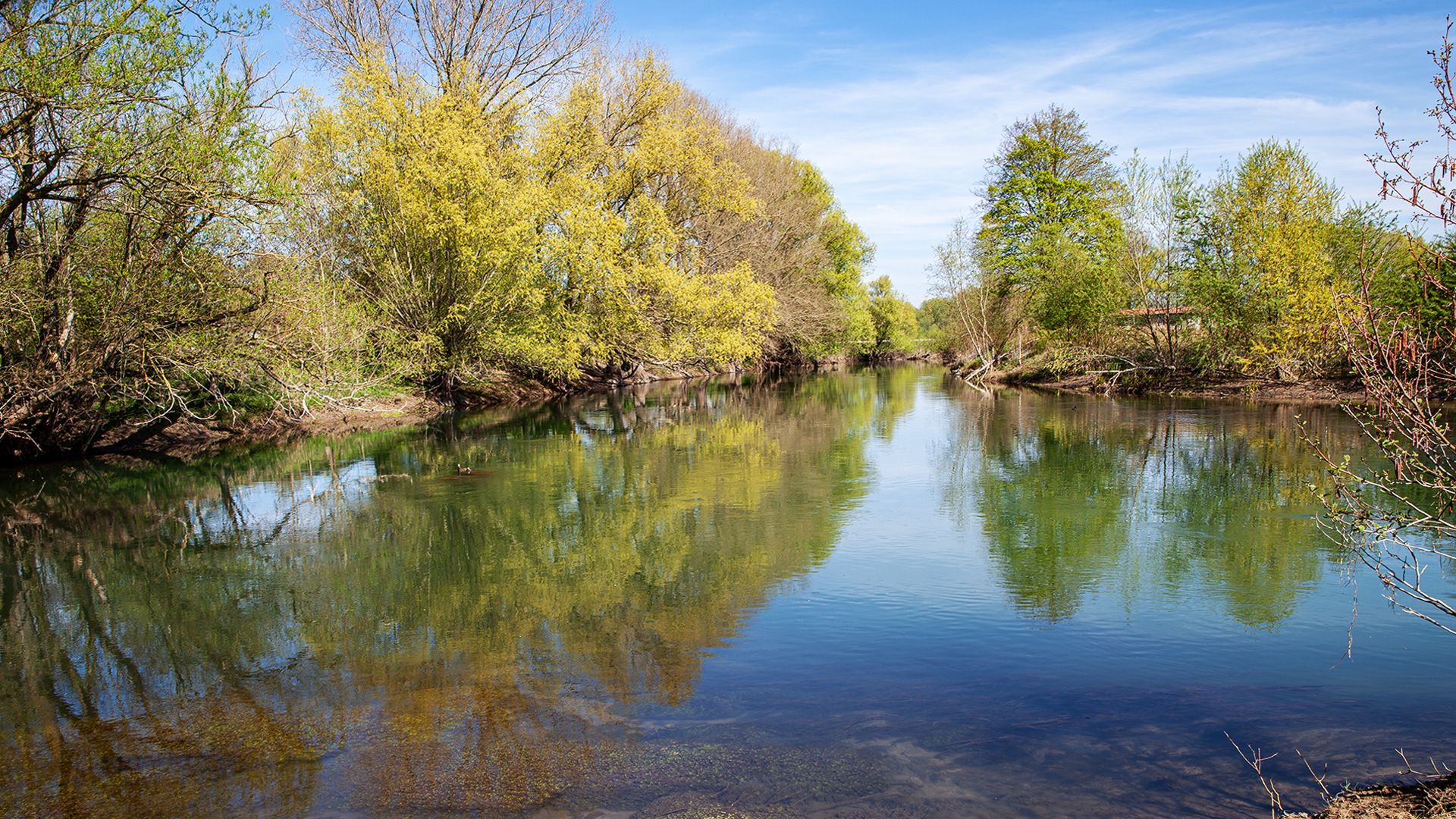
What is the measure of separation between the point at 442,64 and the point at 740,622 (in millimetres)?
26723

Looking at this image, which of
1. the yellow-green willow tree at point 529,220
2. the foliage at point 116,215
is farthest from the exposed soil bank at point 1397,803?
the yellow-green willow tree at point 529,220

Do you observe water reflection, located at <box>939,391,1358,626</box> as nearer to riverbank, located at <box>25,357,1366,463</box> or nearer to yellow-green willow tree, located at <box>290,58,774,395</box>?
riverbank, located at <box>25,357,1366,463</box>

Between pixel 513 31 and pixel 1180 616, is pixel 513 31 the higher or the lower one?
the higher one

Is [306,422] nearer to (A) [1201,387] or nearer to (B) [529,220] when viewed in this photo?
(B) [529,220]

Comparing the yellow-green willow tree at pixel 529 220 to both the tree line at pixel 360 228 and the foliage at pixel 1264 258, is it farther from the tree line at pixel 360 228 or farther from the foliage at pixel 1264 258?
the foliage at pixel 1264 258

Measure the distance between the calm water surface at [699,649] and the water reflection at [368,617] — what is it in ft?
0.12

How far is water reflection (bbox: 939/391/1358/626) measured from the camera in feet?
27.2

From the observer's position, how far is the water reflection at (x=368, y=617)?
489 cm

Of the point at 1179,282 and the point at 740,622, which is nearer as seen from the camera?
the point at 740,622

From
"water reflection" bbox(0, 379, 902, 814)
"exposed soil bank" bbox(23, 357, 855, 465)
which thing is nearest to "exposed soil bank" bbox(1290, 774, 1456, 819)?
"water reflection" bbox(0, 379, 902, 814)

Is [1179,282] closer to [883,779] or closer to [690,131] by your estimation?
[690,131]

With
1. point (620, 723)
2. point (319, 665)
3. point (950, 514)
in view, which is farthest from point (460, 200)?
point (620, 723)

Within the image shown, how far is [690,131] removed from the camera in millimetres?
30125

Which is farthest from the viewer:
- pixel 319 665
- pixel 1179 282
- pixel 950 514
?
pixel 1179 282
